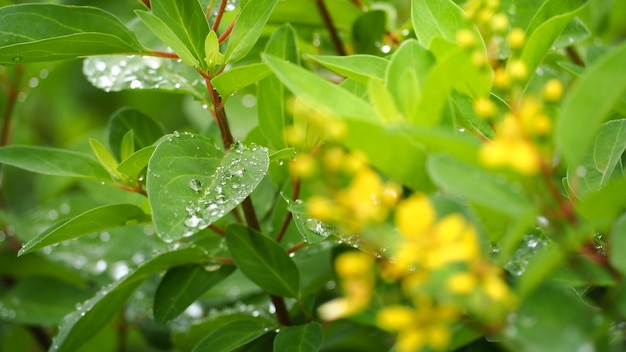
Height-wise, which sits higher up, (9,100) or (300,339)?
(9,100)

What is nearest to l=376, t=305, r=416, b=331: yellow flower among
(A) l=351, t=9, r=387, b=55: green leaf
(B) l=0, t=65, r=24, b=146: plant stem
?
(A) l=351, t=9, r=387, b=55: green leaf

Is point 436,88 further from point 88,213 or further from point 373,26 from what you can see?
point 373,26

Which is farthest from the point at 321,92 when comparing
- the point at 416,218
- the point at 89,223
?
the point at 89,223

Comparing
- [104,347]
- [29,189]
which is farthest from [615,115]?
[29,189]

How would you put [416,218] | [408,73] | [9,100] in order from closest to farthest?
1. [416,218]
2. [408,73]
3. [9,100]

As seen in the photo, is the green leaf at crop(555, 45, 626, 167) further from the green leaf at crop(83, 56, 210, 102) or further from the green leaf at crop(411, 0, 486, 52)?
the green leaf at crop(83, 56, 210, 102)

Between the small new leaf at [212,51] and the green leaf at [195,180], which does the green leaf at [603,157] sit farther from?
the small new leaf at [212,51]

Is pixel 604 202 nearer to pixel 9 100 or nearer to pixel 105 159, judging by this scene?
pixel 105 159
